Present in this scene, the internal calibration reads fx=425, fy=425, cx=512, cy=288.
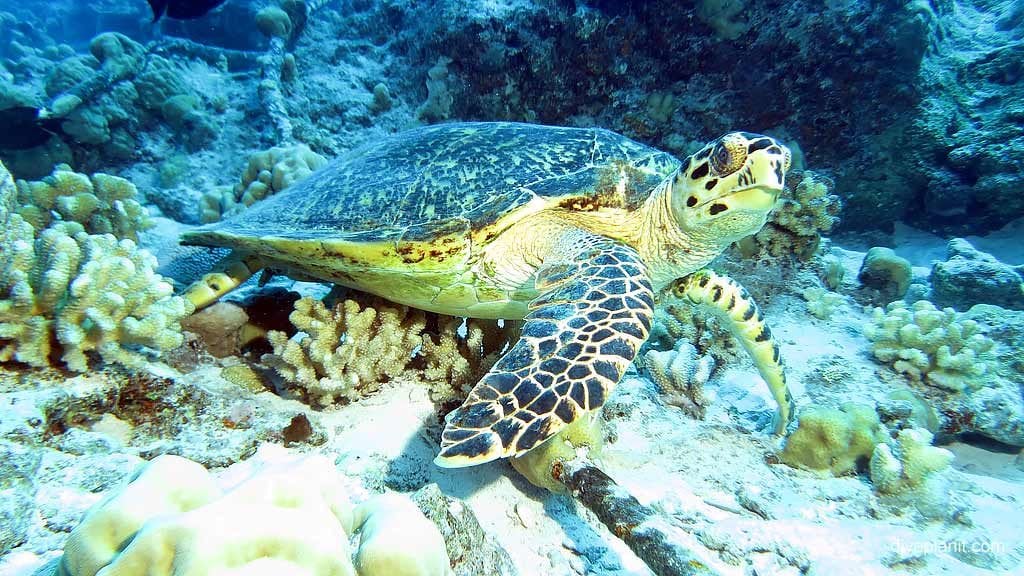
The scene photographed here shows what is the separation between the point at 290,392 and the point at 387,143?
2.12m

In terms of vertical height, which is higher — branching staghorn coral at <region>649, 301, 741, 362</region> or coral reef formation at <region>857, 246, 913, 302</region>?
coral reef formation at <region>857, 246, 913, 302</region>

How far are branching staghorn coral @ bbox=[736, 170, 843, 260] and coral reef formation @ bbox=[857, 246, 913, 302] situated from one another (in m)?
0.88

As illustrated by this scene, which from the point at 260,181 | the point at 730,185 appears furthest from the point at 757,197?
the point at 260,181

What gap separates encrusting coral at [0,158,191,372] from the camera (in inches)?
77.7

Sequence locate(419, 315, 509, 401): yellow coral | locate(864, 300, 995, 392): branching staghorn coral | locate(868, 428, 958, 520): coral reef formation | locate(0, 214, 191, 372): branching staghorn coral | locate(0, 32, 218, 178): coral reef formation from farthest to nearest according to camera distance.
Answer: locate(0, 32, 218, 178): coral reef formation < locate(864, 300, 995, 392): branching staghorn coral < locate(419, 315, 509, 401): yellow coral < locate(868, 428, 958, 520): coral reef formation < locate(0, 214, 191, 372): branching staghorn coral

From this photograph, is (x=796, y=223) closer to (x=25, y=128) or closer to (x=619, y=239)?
(x=619, y=239)

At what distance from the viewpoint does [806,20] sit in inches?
240

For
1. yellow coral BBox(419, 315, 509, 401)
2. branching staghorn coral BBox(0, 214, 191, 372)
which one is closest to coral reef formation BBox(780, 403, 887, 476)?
yellow coral BBox(419, 315, 509, 401)

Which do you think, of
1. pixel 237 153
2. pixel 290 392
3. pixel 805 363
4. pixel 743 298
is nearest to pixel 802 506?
pixel 743 298

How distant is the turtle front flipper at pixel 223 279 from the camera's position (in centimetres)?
300

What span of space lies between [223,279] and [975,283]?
7.62 metres

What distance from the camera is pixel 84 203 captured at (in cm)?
321

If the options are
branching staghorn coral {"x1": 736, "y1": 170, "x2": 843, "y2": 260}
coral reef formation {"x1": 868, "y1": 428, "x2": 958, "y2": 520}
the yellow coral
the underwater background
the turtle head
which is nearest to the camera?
the underwater background

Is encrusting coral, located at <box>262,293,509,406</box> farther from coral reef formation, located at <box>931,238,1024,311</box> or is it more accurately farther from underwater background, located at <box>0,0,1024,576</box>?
coral reef formation, located at <box>931,238,1024,311</box>
